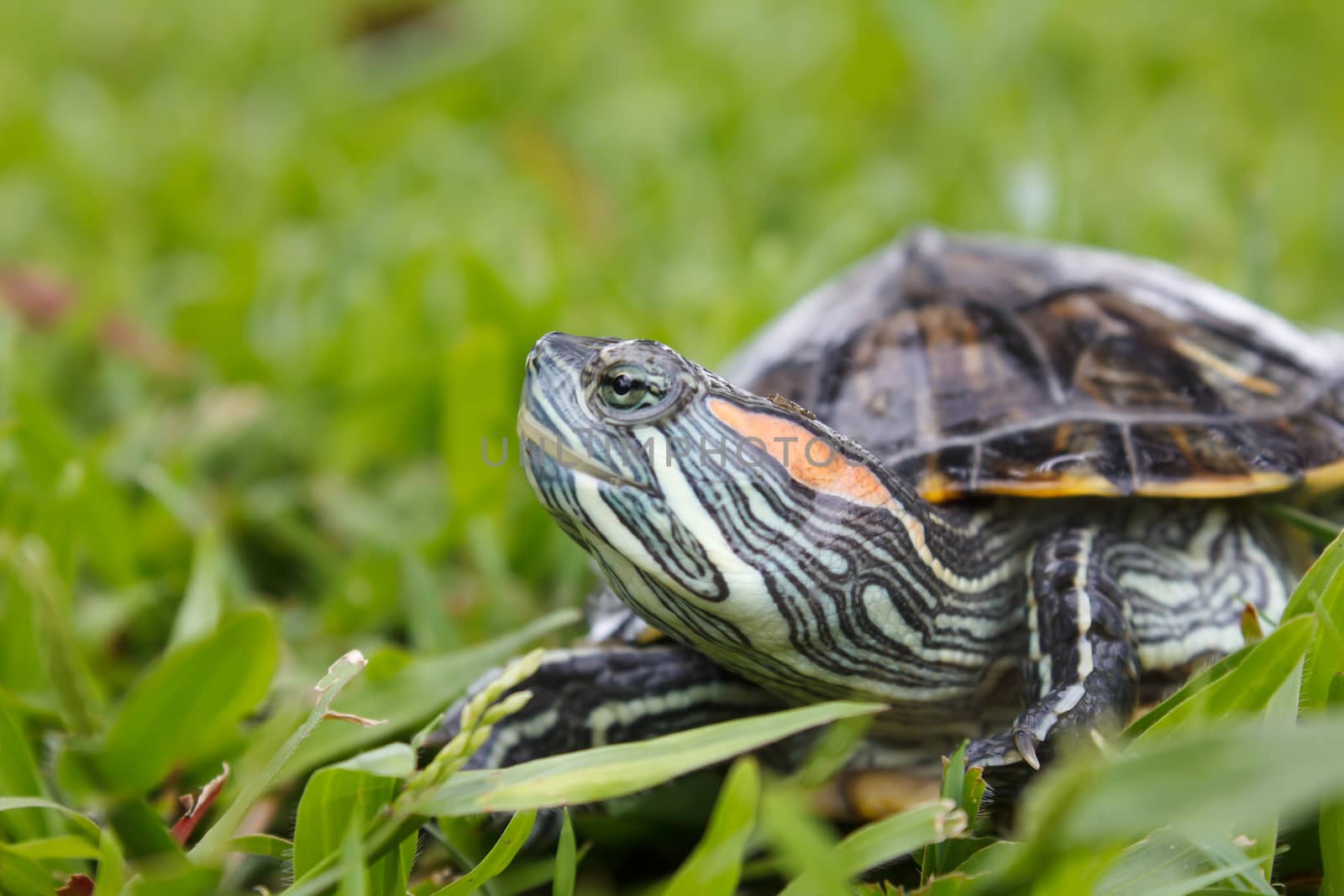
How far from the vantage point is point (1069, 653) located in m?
1.39

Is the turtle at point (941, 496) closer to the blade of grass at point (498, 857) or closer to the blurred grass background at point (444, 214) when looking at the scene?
the blade of grass at point (498, 857)

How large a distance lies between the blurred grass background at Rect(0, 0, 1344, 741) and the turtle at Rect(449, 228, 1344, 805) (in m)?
0.68

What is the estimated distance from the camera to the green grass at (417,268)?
1.46 m

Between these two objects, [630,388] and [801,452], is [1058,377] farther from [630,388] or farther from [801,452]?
[630,388]

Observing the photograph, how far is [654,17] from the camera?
5762 millimetres

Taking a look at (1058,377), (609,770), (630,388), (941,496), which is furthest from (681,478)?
(1058,377)

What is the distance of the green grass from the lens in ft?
4.78

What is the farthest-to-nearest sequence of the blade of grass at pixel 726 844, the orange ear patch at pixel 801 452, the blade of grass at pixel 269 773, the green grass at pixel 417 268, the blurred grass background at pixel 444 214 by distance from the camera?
the blurred grass background at pixel 444 214
the green grass at pixel 417 268
the orange ear patch at pixel 801 452
the blade of grass at pixel 269 773
the blade of grass at pixel 726 844

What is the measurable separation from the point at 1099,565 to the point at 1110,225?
2.09 m

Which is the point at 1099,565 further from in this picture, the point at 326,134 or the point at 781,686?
the point at 326,134

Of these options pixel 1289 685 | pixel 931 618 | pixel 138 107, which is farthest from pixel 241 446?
pixel 138 107

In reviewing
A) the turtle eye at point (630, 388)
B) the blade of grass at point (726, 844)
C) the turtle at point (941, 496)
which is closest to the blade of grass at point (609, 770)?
the blade of grass at point (726, 844)

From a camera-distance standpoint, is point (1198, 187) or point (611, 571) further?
point (1198, 187)

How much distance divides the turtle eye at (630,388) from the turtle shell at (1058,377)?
18.5 inches
